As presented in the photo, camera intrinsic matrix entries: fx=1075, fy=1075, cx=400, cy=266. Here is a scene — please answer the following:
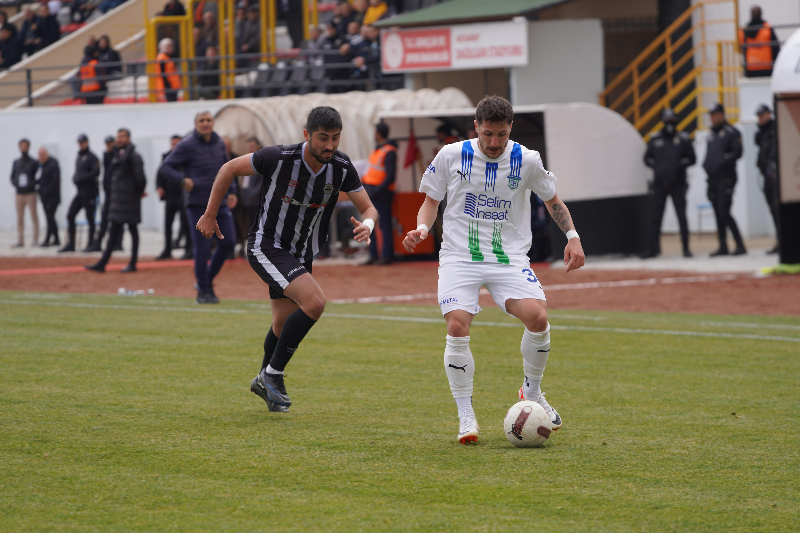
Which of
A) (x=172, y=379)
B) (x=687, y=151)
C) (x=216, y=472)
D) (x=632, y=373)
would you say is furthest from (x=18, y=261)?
(x=216, y=472)

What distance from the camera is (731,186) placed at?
17406 millimetres

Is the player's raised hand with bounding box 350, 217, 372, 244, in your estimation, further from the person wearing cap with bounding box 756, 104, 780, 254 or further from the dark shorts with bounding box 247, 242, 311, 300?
the person wearing cap with bounding box 756, 104, 780, 254

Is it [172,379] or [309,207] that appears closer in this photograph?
[309,207]

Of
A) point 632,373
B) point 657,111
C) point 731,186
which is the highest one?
point 657,111

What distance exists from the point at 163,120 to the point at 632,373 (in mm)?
20326

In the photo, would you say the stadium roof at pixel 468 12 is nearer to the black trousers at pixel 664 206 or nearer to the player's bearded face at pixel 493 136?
the black trousers at pixel 664 206

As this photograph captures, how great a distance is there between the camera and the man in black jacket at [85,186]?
21.0 m

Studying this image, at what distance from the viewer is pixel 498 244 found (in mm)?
6008

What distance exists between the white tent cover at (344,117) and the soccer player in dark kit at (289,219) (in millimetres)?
13097

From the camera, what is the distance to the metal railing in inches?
978

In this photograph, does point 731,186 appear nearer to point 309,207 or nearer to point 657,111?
point 657,111

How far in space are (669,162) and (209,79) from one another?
49.2 feet

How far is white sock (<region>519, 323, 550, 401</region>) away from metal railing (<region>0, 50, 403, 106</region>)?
60.8 ft

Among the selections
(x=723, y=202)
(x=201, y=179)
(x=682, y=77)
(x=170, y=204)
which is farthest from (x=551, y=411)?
(x=682, y=77)
